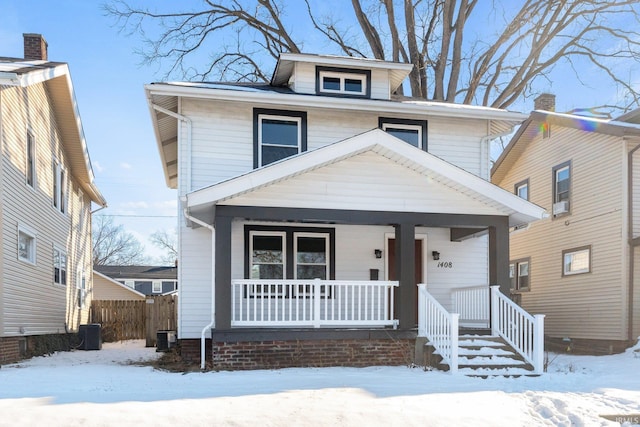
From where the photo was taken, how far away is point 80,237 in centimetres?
1959

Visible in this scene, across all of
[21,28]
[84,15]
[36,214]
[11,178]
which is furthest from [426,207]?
[21,28]

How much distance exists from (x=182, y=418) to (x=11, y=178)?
7536 millimetres

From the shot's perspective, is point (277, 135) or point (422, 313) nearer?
point (422, 313)

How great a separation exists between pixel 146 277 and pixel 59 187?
2323cm

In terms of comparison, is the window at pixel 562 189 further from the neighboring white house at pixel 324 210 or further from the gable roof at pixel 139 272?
the gable roof at pixel 139 272

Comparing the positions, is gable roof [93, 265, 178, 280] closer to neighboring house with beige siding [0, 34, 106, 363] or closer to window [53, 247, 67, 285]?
neighboring house with beige siding [0, 34, 106, 363]

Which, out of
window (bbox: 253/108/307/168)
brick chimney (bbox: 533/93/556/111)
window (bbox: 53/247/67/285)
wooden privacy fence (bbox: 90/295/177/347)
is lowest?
wooden privacy fence (bbox: 90/295/177/347)

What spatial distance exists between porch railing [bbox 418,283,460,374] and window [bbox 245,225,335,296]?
2595 mm

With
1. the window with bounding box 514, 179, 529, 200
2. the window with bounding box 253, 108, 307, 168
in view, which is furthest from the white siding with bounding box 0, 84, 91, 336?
the window with bounding box 514, 179, 529, 200

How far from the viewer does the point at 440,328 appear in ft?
Answer: 30.5

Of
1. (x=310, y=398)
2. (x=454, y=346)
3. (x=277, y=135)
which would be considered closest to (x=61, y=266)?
(x=277, y=135)

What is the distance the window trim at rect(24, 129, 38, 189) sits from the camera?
12117 millimetres

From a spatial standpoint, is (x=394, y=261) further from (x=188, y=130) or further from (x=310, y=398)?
(x=310, y=398)

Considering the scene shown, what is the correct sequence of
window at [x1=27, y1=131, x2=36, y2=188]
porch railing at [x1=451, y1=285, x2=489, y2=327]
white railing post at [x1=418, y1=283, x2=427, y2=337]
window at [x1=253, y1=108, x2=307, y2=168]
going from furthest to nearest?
window at [x1=27, y1=131, x2=36, y2=188] → window at [x1=253, y1=108, x2=307, y2=168] → porch railing at [x1=451, y1=285, x2=489, y2=327] → white railing post at [x1=418, y1=283, x2=427, y2=337]
